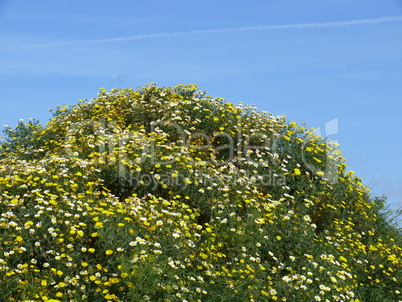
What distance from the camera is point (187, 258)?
19.4 feet

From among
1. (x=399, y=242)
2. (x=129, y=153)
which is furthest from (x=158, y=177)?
(x=399, y=242)

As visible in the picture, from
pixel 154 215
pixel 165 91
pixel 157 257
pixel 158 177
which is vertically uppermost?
pixel 165 91

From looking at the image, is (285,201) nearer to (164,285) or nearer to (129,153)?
(129,153)

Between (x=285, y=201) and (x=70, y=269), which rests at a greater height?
(x=285, y=201)

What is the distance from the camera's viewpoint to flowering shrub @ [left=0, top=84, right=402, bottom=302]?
5457 mm

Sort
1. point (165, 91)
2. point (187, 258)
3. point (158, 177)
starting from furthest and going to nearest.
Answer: point (165, 91)
point (158, 177)
point (187, 258)

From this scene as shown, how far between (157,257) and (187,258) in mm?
569

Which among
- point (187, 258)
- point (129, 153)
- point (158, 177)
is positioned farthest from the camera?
point (129, 153)

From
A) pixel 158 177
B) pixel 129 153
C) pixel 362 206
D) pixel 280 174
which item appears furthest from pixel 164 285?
pixel 362 206

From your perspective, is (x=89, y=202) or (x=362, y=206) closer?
(x=89, y=202)

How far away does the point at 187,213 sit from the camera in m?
7.29

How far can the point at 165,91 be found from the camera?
37.3 feet

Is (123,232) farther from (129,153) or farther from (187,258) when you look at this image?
(129,153)

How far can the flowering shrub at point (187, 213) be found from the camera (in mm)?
5457
